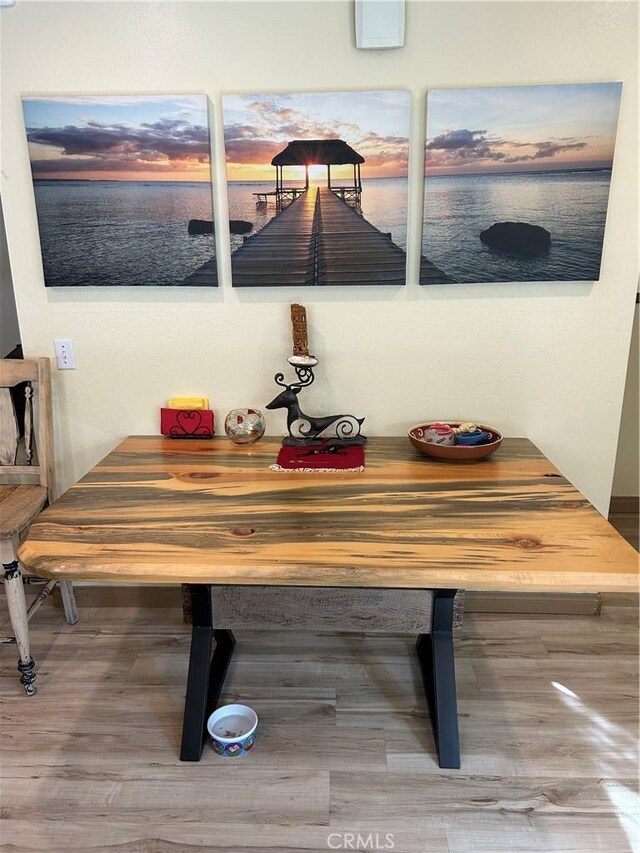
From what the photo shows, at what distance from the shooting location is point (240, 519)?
1572 mm

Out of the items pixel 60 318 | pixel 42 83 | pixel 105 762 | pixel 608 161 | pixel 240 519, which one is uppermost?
pixel 42 83

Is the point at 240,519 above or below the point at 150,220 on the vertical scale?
below

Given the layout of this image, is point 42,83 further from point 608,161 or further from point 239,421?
point 608,161

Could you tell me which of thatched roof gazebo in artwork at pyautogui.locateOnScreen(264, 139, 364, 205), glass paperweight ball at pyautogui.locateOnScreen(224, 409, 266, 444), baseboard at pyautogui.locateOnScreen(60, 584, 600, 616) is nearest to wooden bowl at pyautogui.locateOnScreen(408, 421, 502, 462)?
glass paperweight ball at pyautogui.locateOnScreen(224, 409, 266, 444)

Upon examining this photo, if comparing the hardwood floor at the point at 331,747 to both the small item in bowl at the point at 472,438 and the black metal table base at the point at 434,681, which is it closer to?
the black metal table base at the point at 434,681

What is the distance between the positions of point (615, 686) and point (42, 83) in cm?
271

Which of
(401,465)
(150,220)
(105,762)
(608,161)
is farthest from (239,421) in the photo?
(608,161)

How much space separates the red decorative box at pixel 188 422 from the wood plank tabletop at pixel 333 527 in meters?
0.20

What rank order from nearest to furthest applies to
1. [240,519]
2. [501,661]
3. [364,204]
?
1. [240,519]
2. [364,204]
3. [501,661]

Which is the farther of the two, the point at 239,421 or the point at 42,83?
the point at 239,421

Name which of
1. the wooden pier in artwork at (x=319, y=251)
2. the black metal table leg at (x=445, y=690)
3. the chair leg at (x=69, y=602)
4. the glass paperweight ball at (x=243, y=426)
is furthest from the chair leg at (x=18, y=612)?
the black metal table leg at (x=445, y=690)

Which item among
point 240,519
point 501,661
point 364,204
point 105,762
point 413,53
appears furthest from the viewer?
point 501,661

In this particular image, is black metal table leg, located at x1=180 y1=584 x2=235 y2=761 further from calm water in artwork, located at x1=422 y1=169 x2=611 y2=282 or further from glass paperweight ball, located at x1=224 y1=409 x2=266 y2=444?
calm water in artwork, located at x1=422 y1=169 x2=611 y2=282

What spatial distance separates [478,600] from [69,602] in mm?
1589
